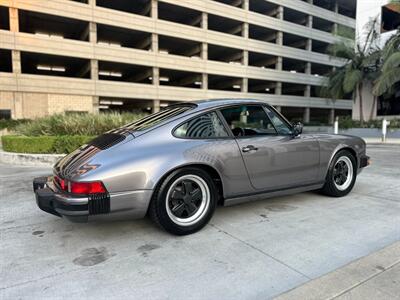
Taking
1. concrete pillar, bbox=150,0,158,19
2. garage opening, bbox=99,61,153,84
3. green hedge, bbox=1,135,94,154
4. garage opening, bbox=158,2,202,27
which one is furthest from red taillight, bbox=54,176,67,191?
garage opening, bbox=158,2,202,27

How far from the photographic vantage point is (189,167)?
3.01m

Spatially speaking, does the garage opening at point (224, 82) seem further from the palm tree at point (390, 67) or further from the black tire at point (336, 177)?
the black tire at point (336, 177)

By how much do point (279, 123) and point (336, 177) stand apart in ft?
4.67

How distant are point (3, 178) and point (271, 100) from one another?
28.5 meters

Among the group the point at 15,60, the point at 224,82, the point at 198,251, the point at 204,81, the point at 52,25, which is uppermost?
the point at 52,25

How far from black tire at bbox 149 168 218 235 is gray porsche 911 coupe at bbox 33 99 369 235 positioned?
0.01 meters

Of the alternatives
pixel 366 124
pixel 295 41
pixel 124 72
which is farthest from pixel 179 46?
pixel 366 124

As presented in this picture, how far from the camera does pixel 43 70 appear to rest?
2730 cm

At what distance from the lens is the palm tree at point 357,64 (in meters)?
21.1

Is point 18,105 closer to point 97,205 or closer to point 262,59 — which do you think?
point 97,205

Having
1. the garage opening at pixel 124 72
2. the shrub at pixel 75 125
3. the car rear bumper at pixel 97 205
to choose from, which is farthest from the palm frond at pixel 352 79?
the car rear bumper at pixel 97 205

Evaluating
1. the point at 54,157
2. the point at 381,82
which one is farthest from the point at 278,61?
the point at 54,157

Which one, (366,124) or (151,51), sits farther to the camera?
(151,51)

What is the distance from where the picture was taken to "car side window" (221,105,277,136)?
366 centimetres
